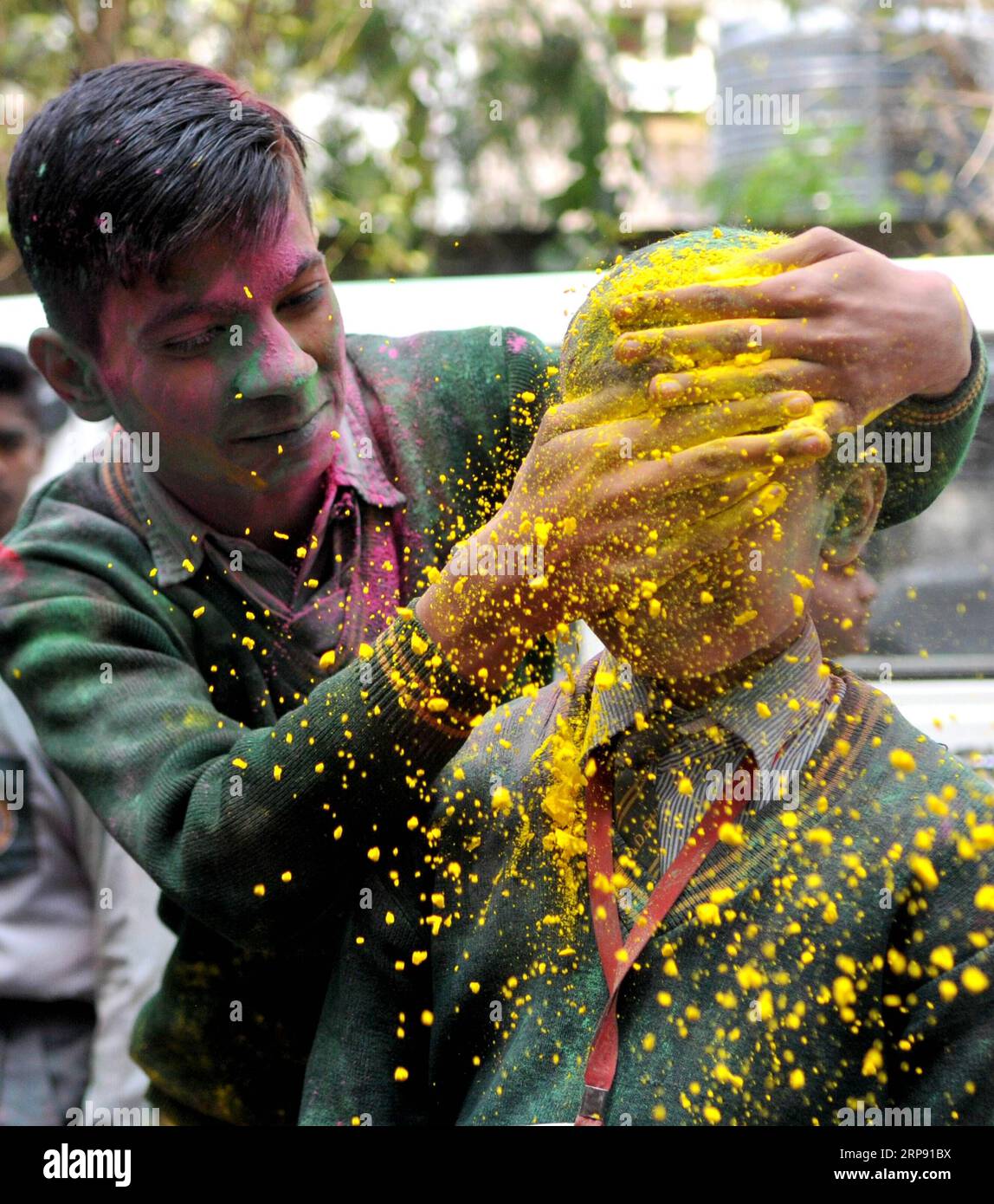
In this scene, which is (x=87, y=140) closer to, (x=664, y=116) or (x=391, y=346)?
(x=391, y=346)

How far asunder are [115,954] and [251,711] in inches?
38.7

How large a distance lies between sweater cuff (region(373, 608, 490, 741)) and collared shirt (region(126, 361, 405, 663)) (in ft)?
0.88

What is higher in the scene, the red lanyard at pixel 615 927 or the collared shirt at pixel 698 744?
the collared shirt at pixel 698 744

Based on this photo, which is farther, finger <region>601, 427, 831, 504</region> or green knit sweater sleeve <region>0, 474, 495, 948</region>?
green knit sweater sleeve <region>0, 474, 495, 948</region>

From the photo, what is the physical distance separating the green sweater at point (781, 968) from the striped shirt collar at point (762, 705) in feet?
0.14

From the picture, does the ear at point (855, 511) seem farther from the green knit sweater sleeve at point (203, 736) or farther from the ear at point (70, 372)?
the ear at point (70, 372)

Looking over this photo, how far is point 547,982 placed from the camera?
4.71 feet

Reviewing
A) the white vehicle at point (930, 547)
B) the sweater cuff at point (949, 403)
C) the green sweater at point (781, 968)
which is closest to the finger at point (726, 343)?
the sweater cuff at point (949, 403)

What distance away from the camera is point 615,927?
1.38m

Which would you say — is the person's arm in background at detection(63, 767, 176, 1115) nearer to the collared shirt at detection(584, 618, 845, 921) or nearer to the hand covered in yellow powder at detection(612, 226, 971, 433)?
the collared shirt at detection(584, 618, 845, 921)

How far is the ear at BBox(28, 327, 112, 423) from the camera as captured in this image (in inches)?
69.4

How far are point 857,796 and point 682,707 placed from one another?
0.20 m

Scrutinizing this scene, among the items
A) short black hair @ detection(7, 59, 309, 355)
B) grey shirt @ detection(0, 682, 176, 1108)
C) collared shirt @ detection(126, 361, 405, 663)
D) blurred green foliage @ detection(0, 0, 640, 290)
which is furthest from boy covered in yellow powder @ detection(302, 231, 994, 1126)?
blurred green foliage @ detection(0, 0, 640, 290)

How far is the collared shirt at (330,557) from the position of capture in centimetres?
170
